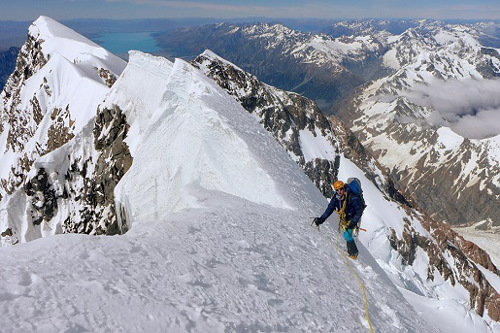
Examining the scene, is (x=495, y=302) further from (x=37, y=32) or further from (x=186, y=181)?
(x=37, y=32)

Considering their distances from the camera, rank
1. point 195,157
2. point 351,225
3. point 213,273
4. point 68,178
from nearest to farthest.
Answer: point 213,273 < point 351,225 < point 195,157 < point 68,178

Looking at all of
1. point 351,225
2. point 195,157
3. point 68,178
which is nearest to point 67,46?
point 68,178

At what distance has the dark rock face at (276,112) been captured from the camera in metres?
71.7

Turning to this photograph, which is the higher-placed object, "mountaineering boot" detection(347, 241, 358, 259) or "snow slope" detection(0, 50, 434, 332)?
"snow slope" detection(0, 50, 434, 332)

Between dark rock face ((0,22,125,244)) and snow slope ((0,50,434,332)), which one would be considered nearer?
snow slope ((0,50,434,332))

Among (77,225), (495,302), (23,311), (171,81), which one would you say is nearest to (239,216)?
(23,311)

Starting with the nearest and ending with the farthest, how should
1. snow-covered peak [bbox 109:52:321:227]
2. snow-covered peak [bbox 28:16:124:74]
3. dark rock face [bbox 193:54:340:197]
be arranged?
snow-covered peak [bbox 109:52:321:227] → snow-covered peak [bbox 28:16:124:74] → dark rock face [bbox 193:54:340:197]

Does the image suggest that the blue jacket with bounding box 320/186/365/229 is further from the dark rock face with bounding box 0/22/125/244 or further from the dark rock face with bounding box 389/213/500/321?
the dark rock face with bounding box 389/213/500/321

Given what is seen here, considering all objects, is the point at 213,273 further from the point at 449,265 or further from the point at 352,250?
the point at 449,265

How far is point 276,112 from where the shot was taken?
7844 centimetres

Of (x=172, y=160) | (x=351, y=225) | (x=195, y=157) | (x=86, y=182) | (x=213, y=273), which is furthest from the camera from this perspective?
(x=86, y=182)

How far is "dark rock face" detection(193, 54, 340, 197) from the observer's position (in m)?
71.7

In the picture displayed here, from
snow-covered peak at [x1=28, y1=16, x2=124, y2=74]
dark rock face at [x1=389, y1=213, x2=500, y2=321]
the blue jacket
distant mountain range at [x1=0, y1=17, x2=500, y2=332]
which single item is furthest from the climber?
dark rock face at [x1=389, y1=213, x2=500, y2=321]

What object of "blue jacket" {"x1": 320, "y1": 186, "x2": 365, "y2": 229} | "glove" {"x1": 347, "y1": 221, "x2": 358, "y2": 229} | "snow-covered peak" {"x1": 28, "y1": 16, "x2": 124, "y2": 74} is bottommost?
"glove" {"x1": 347, "y1": 221, "x2": 358, "y2": 229}
